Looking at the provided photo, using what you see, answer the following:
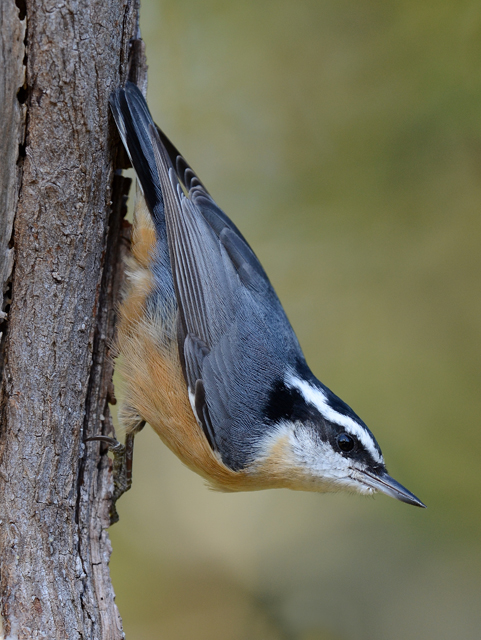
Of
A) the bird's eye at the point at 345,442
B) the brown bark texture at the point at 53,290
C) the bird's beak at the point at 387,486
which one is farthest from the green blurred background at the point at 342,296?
the brown bark texture at the point at 53,290

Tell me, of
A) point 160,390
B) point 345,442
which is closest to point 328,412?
point 345,442

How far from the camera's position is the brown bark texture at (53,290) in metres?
1.55

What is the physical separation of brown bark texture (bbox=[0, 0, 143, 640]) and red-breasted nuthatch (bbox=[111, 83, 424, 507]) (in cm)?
28

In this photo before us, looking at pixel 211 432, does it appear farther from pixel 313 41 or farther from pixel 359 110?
pixel 313 41

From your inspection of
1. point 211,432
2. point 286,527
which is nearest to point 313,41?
point 211,432

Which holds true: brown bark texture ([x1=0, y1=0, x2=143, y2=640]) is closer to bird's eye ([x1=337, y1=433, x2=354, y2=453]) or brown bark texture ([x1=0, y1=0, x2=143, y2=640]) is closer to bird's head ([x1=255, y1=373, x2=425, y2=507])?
bird's head ([x1=255, y1=373, x2=425, y2=507])

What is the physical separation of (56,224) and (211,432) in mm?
901

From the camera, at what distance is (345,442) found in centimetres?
206

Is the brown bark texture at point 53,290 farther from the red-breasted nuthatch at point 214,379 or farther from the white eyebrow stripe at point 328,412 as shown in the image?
the white eyebrow stripe at point 328,412

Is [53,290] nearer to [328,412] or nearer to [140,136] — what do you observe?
[140,136]

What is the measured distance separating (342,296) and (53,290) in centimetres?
167

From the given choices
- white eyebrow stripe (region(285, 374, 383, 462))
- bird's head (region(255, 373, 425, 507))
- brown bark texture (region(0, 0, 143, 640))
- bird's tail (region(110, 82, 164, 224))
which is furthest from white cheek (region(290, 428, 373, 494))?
bird's tail (region(110, 82, 164, 224))

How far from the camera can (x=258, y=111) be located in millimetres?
2912

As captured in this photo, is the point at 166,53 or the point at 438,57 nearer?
the point at 438,57
